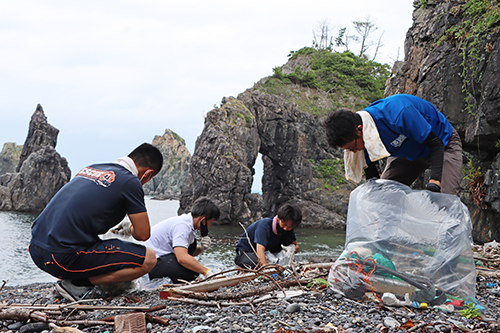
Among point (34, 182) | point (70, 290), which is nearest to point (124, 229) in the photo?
point (70, 290)

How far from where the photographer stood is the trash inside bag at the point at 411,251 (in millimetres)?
2377

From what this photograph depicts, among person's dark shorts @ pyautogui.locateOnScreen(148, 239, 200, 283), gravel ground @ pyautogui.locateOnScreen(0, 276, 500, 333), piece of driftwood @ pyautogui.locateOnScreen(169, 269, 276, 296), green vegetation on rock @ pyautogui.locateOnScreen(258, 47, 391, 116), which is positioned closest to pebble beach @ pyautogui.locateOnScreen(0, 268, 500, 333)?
gravel ground @ pyautogui.locateOnScreen(0, 276, 500, 333)

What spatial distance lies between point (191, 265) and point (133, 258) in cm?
119

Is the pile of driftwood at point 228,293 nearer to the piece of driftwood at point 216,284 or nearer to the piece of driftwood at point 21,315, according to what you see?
the piece of driftwood at point 216,284

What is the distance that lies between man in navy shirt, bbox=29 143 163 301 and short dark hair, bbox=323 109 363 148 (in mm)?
1744

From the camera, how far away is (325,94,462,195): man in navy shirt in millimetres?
2748

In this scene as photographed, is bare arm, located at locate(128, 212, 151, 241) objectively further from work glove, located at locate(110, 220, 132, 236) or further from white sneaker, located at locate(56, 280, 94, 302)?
work glove, located at locate(110, 220, 132, 236)

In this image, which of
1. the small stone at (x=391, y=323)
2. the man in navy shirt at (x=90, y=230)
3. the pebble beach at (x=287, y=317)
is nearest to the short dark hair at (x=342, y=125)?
the pebble beach at (x=287, y=317)

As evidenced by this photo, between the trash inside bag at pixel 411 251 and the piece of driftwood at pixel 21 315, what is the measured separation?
2107mm

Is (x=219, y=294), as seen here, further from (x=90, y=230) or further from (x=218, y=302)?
(x=90, y=230)

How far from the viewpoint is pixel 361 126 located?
2826 mm

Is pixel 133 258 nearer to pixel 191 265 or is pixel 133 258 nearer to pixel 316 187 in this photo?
pixel 191 265

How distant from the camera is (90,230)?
2.81m

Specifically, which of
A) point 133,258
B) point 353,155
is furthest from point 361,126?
point 133,258
